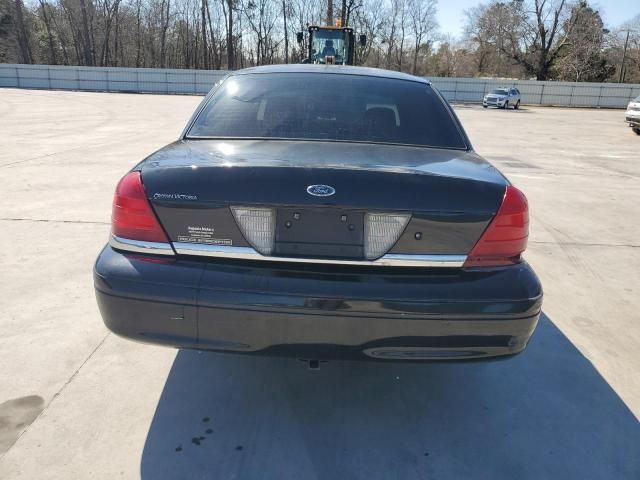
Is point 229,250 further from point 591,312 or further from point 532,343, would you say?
point 591,312

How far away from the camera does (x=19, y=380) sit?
2.59 meters

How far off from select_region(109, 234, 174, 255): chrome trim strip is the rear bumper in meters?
0.04

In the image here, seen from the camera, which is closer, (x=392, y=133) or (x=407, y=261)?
(x=407, y=261)

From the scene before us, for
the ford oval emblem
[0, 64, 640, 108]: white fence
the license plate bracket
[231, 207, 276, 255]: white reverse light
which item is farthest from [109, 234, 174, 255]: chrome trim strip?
[0, 64, 640, 108]: white fence

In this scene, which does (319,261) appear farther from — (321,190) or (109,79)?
(109,79)

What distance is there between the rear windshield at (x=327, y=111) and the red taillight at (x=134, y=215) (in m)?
0.71

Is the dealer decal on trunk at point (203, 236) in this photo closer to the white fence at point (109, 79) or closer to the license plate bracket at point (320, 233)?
the license plate bracket at point (320, 233)

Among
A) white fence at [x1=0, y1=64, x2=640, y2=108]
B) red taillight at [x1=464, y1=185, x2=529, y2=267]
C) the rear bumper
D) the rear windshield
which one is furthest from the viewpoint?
white fence at [x1=0, y1=64, x2=640, y2=108]

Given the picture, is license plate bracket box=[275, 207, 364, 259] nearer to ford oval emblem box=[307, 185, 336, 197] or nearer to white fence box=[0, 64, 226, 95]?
ford oval emblem box=[307, 185, 336, 197]

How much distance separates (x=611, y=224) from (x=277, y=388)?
17.4 feet

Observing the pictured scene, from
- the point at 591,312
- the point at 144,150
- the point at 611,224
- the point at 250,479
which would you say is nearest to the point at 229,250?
the point at 250,479

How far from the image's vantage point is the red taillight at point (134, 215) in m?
2.11

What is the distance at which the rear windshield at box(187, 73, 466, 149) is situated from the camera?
2.78 meters

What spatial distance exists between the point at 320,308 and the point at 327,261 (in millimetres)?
202
